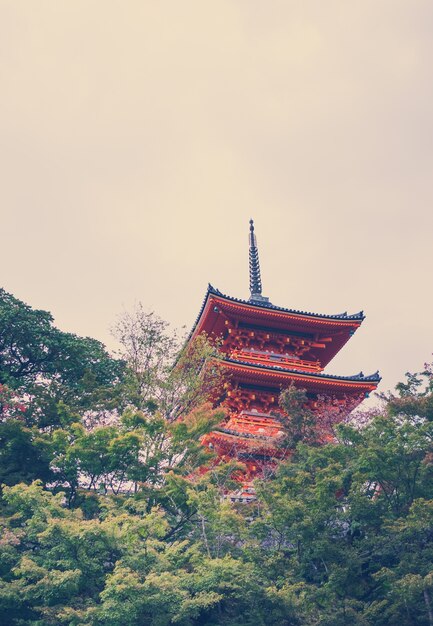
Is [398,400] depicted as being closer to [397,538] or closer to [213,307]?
[397,538]

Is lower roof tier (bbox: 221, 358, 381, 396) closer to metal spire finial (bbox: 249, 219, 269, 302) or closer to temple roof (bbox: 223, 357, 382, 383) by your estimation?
Result: temple roof (bbox: 223, 357, 382, 383)

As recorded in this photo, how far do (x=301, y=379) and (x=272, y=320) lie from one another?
9.54 ft

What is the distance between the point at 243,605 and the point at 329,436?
229 inches

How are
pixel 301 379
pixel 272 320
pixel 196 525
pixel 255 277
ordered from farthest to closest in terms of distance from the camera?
1. pixel 255 277
2. pixel 272 320
3. pixel 301 379
4. pixel 196 525

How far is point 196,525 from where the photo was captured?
44.3 feet

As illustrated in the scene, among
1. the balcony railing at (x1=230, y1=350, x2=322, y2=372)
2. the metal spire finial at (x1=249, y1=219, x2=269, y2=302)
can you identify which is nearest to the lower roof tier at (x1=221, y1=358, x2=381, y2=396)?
the balcony railing at (x1=230, y1=350, x2=322, y2=372)

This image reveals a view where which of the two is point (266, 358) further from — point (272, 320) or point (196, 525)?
point (196, 525)

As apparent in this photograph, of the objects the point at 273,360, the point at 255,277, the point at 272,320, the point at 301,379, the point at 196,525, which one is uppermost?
the point at 255,277

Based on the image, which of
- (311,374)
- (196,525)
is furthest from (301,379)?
(196,525)

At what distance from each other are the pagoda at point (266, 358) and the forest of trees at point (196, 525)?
6.32 metres

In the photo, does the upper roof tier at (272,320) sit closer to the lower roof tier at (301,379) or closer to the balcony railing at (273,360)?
A: the balcony railing at (273,360)

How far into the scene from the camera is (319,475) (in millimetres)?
12672

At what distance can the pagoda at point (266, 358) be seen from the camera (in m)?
22.5

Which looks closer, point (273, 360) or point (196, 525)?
point (196, 525)
